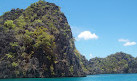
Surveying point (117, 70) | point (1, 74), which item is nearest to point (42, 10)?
point (1, 74)

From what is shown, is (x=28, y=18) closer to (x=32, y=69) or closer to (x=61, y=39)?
(x=61, y=39)

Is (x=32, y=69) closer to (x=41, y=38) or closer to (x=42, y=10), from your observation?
(x=41, y=38)

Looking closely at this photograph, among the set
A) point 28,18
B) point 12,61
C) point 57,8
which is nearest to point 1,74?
point 12,61

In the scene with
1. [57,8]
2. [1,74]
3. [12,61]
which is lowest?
[1,74]

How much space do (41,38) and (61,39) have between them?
10.7 metres

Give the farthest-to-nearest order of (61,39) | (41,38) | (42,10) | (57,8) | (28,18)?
(57,8), (42,10), (28,18), (61,39), (41,38)

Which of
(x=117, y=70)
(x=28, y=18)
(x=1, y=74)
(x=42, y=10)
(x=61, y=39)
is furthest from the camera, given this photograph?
(x=117, y=70)

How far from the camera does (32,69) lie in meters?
42.5

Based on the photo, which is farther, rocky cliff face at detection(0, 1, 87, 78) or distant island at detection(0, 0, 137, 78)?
distant island at detection(0, 0, 137, 78)

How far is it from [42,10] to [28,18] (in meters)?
7.57

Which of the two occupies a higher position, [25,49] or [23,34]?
[23,34]

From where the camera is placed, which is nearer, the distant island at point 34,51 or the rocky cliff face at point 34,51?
the rocky cliff face at point 34,51

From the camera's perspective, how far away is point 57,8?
250ft

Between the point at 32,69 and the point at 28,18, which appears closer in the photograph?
the point at 32,69
